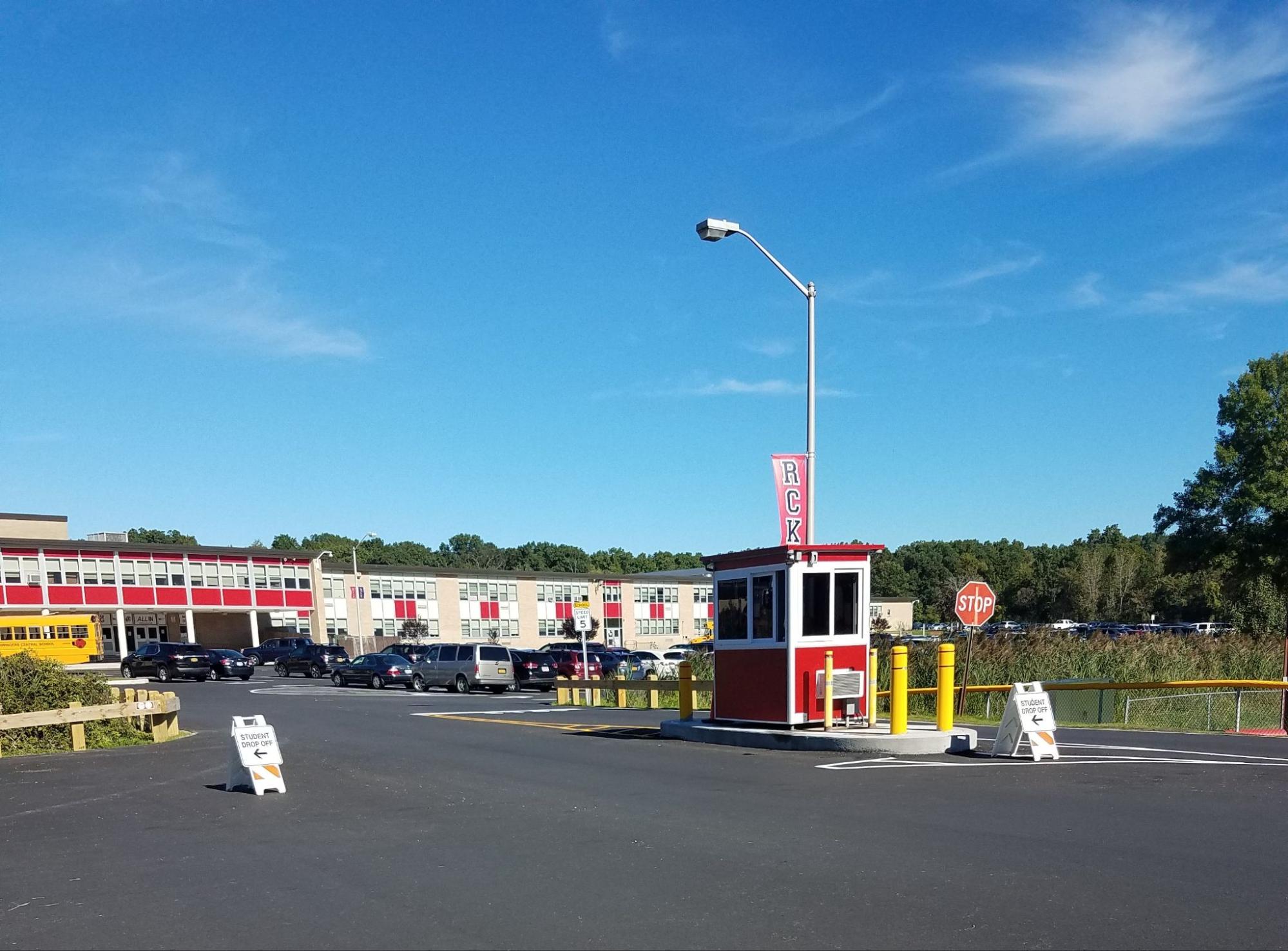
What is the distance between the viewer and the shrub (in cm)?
1891

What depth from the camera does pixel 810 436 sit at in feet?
63.7

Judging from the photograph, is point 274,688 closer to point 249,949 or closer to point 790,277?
point 790,277

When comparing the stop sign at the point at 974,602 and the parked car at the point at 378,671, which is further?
the parked car at the point at 378,671

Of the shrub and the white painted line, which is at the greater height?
the shrub

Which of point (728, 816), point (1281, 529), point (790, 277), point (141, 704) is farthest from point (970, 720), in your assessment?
point (1281, 529)

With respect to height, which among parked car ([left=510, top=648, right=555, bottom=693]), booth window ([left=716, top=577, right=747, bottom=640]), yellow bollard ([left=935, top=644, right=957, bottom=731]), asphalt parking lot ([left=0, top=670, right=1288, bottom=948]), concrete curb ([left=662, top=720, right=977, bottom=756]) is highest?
booth window ([left=716, top=577, right=747, bottom=640])

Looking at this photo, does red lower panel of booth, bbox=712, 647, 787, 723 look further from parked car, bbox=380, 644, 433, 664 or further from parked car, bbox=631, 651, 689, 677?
parked car, bbox=380, 644, 433, 664

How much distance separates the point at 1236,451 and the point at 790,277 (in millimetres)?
53798

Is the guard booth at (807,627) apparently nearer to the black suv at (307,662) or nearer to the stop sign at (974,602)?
the stop sign at (974,602)

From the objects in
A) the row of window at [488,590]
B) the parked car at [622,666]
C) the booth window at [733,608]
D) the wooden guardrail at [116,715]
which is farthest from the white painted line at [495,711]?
the row of window at [488,590]

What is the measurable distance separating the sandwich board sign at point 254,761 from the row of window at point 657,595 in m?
Result: 84.1

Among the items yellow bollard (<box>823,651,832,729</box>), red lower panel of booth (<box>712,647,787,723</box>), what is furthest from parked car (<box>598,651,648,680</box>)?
yellow bollard (<box>823,651,832,729</box>)

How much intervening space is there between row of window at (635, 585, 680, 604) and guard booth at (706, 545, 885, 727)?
7974cm

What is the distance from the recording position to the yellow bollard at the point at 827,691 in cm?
1692
